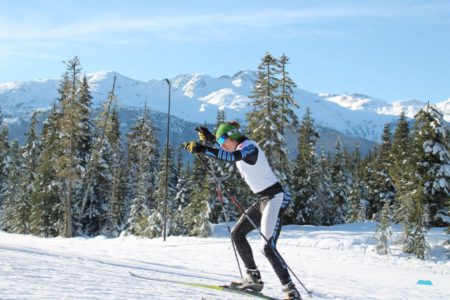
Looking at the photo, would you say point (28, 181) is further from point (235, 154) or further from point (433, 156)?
point (235, 154)

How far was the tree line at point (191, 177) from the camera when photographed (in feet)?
103

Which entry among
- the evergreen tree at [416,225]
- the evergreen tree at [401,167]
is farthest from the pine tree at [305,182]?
the evergreen tree at [416,225]

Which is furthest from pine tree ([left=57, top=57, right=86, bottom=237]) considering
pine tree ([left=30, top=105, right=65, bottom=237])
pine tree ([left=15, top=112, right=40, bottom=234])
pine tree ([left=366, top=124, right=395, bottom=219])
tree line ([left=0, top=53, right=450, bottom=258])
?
pine tree ([left=366, top=124, right=395, bottom=219])

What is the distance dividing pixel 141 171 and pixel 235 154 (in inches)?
1480

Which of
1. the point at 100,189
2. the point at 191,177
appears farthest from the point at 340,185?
the point at 100,189

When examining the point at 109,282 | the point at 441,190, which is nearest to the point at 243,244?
Answer: the point at 109,282

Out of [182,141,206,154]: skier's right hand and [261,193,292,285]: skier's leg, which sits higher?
[182,141,206,154]: skier's right hand

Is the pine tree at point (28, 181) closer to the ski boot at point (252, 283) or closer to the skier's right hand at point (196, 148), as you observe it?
the ski boot at point (252, 283)

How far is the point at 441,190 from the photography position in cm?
3100

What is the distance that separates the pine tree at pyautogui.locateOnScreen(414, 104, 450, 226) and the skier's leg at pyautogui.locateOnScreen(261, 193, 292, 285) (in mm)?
26268

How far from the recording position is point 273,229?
23.5 ft

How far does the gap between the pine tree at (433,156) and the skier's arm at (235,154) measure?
26.9 meters

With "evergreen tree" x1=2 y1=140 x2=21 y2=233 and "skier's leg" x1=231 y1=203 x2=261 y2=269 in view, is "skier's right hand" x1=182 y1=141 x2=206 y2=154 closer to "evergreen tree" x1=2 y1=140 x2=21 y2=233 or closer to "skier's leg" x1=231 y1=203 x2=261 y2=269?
"skier's leg" x1=231 y1=203 x2=261 y2=269

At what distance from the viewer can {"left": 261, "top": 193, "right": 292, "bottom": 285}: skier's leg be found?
23.1ft
